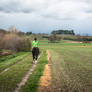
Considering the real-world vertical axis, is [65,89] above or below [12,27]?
below

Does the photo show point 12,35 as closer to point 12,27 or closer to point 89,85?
point 12,27

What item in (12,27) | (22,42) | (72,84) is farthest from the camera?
(12,27)

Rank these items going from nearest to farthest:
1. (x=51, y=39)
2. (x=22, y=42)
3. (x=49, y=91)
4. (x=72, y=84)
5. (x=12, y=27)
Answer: (x=49, y=91) < (x=72, y=84) < (x=22, y=42) < (x=12, y=27) < (x=51, y=39)

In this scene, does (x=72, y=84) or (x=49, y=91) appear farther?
(x=72, y=84)

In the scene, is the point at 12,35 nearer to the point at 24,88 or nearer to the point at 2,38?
the point at 2,38

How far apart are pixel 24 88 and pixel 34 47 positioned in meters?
11.9

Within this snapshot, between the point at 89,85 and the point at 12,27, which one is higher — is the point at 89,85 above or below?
below

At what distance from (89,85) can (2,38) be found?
46288 mm

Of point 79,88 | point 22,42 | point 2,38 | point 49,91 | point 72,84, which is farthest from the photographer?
point 22,42

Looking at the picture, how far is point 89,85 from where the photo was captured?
8.79 m

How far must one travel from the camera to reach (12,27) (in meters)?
61.8

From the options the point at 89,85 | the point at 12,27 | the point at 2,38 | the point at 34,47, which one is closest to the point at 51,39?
the point at 12,27

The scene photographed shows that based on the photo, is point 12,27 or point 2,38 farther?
point 12,27

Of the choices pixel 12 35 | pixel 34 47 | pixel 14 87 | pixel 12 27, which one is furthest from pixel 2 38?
pixel 14 87
